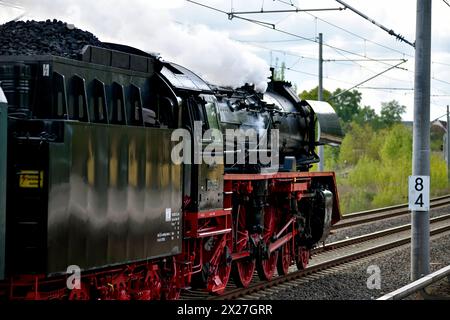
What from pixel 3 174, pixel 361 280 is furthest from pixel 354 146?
pixel 3 174

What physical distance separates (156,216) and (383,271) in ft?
22.4

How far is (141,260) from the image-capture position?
8703 millimetres

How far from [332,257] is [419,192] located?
3.65 metres

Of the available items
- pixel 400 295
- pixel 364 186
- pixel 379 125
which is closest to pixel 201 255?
pixel 400 295

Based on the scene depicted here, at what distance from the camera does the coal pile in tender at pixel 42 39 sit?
8.08m

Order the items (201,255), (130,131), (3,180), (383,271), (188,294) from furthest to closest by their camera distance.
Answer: (383,271) < (188,294) < (201,255) < (130,131) < (3,180)

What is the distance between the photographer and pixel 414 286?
9.61 metres

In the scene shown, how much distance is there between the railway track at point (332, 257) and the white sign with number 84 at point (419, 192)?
230 cm

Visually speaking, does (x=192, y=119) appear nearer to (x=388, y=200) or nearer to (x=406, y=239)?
(x=406, y=239)

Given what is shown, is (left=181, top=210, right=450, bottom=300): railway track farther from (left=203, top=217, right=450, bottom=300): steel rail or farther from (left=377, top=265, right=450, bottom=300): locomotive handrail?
(left=377, top=265, right=450, bottom=300): locomotive handrail

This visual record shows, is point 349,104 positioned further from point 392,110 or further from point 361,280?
point 361,280

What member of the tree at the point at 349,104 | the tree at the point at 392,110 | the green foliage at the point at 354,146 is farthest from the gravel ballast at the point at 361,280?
the tree at the point at 392,110

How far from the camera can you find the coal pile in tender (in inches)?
318

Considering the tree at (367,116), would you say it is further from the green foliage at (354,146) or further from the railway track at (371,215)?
the railway track at (371,215)
